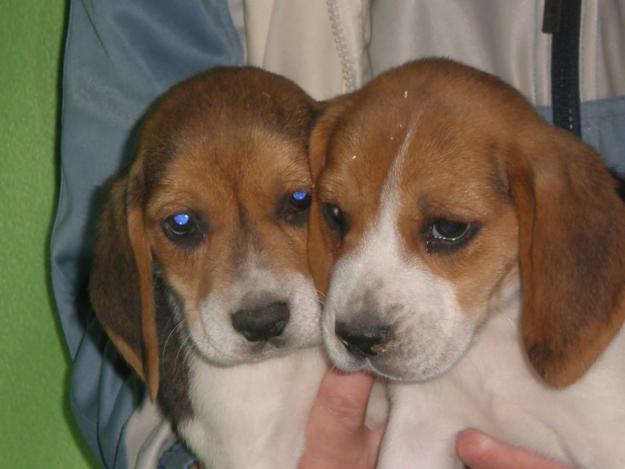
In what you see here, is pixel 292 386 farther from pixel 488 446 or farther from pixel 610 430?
pixel 610 430

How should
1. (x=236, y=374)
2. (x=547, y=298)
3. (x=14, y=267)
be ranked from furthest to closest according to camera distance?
(x=14, y=267) → (x=236, y=374) → (x=547, y=298)

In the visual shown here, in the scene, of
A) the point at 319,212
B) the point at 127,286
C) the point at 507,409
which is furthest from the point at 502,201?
the point at 127,286

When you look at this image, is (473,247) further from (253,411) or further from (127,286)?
(127,286)

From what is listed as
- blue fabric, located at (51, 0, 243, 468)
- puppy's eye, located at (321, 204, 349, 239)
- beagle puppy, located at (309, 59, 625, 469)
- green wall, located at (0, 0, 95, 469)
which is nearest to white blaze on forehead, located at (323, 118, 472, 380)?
beagle puppy, located at (309, 59, 625, 469)

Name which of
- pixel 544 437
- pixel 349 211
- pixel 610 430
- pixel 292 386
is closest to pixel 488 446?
pixel 544 437

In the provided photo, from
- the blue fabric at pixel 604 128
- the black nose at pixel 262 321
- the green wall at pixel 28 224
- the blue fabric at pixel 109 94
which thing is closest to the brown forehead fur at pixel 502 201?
the black nose at pixel 262 321

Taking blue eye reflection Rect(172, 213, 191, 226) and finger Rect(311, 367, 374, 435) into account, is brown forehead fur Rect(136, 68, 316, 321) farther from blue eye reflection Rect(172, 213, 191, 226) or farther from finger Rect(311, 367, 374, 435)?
finger Rect(311, 367, 374, 435)
